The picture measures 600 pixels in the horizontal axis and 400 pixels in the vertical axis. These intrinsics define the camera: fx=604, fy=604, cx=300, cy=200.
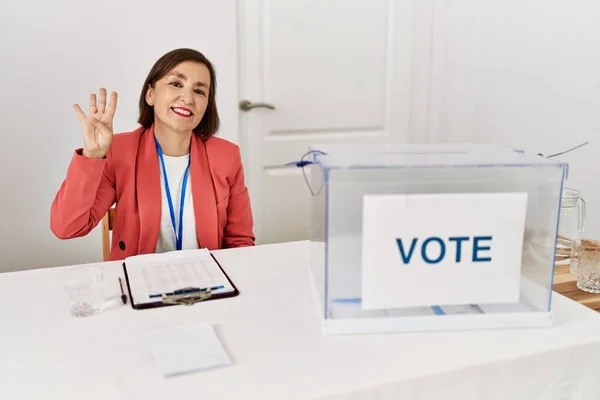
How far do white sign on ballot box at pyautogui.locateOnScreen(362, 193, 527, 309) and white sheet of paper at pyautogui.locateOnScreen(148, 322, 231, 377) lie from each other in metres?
0.26

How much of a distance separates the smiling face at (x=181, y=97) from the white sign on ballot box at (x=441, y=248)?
82cm

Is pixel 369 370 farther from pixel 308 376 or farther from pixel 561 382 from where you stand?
pixel 561 382

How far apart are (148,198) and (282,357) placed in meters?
0.82

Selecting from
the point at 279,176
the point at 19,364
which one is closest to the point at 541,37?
the point at 279,176

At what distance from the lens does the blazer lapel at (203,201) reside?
1682 millimetres

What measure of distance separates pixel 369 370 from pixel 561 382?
0.35 m

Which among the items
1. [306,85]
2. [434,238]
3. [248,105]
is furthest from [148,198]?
[306,85]

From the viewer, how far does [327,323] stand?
3.38ft

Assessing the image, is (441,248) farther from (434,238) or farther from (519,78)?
(519,78)

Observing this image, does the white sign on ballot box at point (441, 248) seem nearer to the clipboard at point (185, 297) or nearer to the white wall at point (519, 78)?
the clipboard at point (185, 297)

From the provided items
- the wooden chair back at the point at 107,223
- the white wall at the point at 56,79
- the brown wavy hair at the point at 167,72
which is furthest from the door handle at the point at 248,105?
the wooden chair back at the point at 107,223

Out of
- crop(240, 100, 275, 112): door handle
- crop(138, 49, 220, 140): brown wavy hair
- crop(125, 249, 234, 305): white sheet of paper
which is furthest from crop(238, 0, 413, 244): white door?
crop(125, 249, 234, 305): white sheet of paper

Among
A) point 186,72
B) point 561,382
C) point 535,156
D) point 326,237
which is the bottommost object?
point 561,382

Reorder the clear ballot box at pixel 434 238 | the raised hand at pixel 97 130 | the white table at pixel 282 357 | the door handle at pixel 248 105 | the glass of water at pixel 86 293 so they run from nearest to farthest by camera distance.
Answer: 1. the white table at pixel 282 357
2. the clear ballot box at pixel 434 238
3. the glass of water at pixel 86 293
4. the raised hand at pixel 97 130
5. the door handle at pixel 248 105
